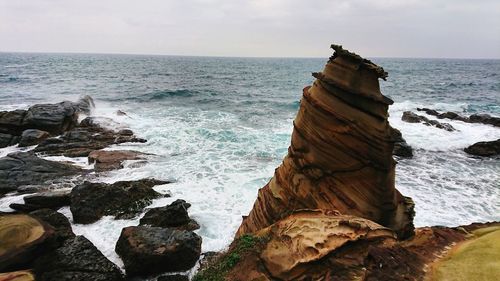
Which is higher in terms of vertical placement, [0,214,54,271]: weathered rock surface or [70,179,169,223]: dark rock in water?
[0,214,54,271]: weathered rock surface

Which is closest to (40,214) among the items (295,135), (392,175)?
(295,135)

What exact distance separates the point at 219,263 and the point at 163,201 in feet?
16.6

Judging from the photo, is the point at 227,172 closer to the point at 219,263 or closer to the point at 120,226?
the point at 120,226

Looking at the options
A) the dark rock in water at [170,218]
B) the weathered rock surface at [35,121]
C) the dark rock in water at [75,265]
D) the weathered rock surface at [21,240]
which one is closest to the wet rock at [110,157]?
the weathered rock surface at [35,121]

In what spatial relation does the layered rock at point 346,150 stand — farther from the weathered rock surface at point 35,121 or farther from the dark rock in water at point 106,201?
the weathered rock surface at point 35,121

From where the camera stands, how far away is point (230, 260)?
4.54 meters

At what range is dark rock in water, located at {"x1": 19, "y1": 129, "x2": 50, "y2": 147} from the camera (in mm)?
14979

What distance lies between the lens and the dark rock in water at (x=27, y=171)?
10.4 m

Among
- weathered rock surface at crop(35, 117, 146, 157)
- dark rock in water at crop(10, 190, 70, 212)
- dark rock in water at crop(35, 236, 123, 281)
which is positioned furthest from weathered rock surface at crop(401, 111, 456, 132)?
dark rock in water at crop(35, 236, 123, 281)

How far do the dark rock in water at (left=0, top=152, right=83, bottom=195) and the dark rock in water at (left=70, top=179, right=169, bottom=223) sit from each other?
2.83m

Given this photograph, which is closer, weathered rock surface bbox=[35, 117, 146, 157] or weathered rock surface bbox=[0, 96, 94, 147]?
weathered rock surface bbox=[35, 117, 146, 157]

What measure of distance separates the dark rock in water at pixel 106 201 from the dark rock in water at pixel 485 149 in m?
13.4

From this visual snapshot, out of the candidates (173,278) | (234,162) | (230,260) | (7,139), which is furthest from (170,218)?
(7,139)

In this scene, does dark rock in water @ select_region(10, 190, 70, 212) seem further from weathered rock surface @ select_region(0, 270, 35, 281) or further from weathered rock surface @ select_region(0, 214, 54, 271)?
weathered rock surface @ select_region(0, 270, 35, 281)
